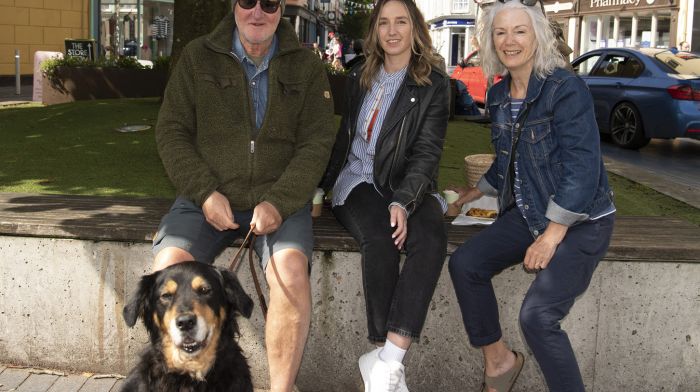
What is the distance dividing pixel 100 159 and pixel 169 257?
4471 millimetres

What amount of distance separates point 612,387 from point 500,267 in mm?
1086

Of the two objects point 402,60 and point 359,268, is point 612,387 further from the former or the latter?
point 402,60

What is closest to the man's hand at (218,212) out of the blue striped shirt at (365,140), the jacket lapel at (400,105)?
the blue striped shirt at (365,140)

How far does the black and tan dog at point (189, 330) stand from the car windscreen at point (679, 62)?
36.2ft

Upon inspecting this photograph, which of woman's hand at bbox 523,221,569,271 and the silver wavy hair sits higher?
the silver wavy hair

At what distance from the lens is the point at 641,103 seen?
12750mm

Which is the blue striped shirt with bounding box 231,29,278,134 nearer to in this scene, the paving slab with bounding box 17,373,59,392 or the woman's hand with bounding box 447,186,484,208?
the woman's hand with bounding box 447,186,484,208

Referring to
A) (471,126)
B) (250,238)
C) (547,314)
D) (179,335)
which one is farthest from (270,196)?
(471,126)

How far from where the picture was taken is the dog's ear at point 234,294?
3.49 metres

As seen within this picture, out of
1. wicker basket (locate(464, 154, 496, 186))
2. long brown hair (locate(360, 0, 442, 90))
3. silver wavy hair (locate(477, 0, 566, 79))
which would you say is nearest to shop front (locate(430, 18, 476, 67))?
wicker basket (locate(464, 154, 496, 186))

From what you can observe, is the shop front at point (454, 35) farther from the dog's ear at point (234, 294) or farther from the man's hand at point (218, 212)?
the dog's ear at point (234, 294)

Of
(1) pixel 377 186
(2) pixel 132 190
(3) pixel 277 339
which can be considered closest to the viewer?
(3) pixel 277 339

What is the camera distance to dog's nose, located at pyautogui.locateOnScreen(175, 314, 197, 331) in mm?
3141

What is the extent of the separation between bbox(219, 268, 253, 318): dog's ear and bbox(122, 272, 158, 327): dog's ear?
301mm
